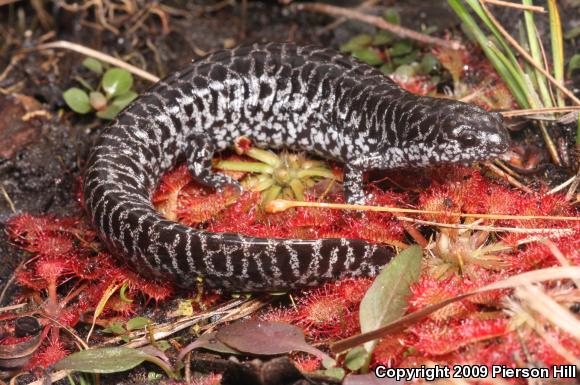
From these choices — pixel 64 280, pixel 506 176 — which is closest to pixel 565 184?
pixel 506 176

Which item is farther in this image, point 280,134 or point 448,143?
point 280,134

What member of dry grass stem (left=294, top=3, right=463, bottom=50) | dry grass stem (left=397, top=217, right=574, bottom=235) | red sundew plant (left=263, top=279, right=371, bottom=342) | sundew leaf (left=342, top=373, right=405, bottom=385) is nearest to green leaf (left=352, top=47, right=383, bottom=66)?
dry grass stem (left=294, top=3, right=463, bottom=50)

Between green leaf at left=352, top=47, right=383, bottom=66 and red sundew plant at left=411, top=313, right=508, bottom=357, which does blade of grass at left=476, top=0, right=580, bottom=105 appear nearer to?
green leaf at left=352, top=47, right=383, bottom=66

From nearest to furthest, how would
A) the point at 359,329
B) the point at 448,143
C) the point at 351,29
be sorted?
1. the point at 359,329
2. the point at 448,143
3. the point at 351,29

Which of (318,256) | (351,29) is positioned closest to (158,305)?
(318,256)

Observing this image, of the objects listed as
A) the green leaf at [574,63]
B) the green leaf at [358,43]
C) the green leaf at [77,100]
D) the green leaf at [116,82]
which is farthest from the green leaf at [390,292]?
the green leaf at [77,100]

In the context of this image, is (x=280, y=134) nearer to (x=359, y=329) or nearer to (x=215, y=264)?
(x=215, y=264)
